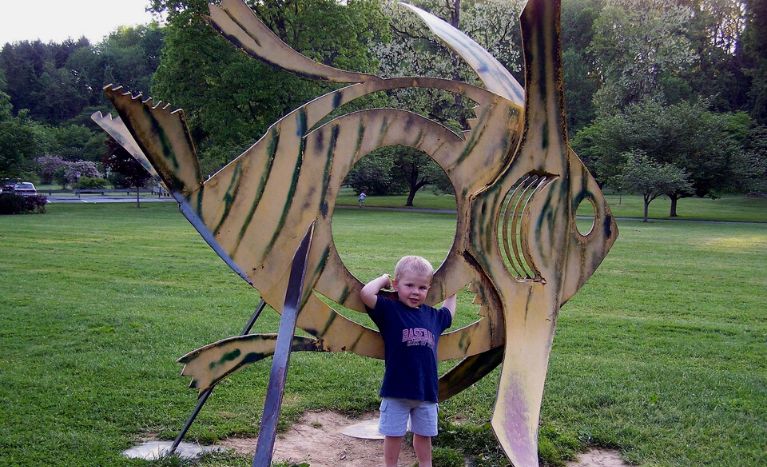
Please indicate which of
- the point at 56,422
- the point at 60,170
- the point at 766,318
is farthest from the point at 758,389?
the point at 60,170

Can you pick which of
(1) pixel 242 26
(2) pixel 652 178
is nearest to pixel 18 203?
(2) pixel 652 178

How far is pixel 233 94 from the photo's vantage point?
81.5 feet

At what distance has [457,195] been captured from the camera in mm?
4570

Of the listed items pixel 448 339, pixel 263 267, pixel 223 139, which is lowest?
pixel 448 339

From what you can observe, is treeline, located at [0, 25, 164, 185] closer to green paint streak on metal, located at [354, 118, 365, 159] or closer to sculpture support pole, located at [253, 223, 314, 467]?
green paint streak on metal, located at [354, 118, 365, 159]

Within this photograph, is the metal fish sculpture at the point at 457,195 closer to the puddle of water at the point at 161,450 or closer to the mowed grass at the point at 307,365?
the mowed grass at the point at 307,365

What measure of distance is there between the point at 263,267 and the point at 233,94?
71.7 ft

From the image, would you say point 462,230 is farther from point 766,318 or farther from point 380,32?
point 380,32

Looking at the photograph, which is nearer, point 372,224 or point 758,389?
point 758,389

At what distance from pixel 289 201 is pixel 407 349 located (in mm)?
1066

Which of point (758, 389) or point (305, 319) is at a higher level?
point (305, 319)

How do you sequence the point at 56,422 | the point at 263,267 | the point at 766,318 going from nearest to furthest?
the point at 263,267, the point at 56,422, the point at 766,318

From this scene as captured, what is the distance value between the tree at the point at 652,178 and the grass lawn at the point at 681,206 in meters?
2.81

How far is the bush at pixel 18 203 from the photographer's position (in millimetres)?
26172
